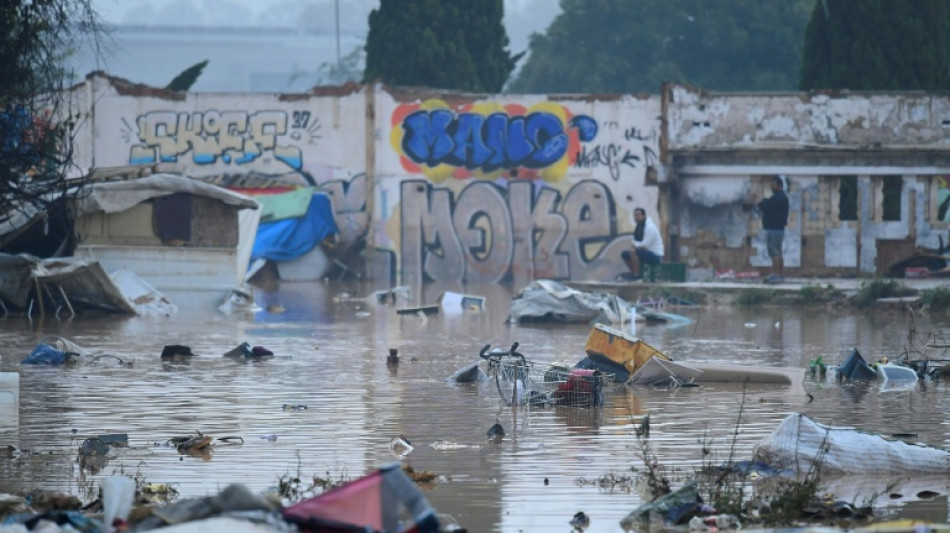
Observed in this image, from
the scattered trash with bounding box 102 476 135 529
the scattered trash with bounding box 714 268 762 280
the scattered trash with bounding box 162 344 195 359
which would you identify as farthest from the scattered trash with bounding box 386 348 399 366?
the scattered trash with bounding box 714 268 762 280

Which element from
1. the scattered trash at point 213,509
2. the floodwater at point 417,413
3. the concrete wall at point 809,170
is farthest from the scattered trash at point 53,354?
the concrete wall at point 809,170

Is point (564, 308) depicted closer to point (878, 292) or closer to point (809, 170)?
point (878, 292)

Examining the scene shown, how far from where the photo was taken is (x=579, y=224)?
37062 millimetres

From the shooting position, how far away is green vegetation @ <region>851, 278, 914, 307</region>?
26.4 meters

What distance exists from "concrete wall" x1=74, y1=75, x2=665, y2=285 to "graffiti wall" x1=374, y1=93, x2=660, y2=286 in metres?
0.02

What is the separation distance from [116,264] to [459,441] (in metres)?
15.3

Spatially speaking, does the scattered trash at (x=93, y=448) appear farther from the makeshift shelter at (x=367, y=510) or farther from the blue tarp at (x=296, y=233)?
the blue tarp at (x=296, y=233)

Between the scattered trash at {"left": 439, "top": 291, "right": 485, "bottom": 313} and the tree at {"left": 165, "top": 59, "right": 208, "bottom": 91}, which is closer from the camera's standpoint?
the scattered trash at {"left": 439, "top": 291, "right": 485, "bottom": 313}

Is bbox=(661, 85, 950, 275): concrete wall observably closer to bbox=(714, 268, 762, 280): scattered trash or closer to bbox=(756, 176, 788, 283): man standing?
bbox=(714, 268, 762, 280): scattered trash

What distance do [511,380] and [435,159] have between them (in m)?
24.0

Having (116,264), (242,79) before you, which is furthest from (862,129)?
(242,79)

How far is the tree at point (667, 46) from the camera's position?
6481 cm

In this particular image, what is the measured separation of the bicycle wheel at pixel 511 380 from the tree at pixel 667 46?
2016 inches

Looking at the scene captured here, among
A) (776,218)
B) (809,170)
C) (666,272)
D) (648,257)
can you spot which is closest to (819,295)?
(666,272)
